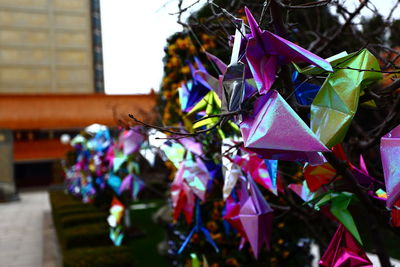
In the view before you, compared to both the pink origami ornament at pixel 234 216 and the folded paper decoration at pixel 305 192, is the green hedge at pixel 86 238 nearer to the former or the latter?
the pink origami ornament at pixel 234 216

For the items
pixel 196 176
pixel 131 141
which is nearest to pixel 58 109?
pixel 131 141

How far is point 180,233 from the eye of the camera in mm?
3303

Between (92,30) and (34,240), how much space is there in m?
29.4

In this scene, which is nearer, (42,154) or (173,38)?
(173,38)

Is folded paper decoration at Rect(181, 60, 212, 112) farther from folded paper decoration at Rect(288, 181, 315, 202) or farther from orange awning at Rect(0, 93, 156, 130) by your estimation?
orange awning at Rect(0, 93, 156, 130)

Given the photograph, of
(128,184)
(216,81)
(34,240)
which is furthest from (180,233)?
(34,240)

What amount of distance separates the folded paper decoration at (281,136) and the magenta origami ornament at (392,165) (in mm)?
117

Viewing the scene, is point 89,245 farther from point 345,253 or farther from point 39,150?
point 39,150

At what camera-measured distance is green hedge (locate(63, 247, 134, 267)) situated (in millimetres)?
3783

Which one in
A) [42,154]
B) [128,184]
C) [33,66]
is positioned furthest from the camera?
[33,66]

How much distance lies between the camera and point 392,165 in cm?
75

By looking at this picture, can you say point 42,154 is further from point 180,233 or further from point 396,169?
point 396,169

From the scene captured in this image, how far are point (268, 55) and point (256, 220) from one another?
0.67 meters

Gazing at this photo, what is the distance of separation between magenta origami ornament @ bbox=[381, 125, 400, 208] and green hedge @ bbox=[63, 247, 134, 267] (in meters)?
3.33
